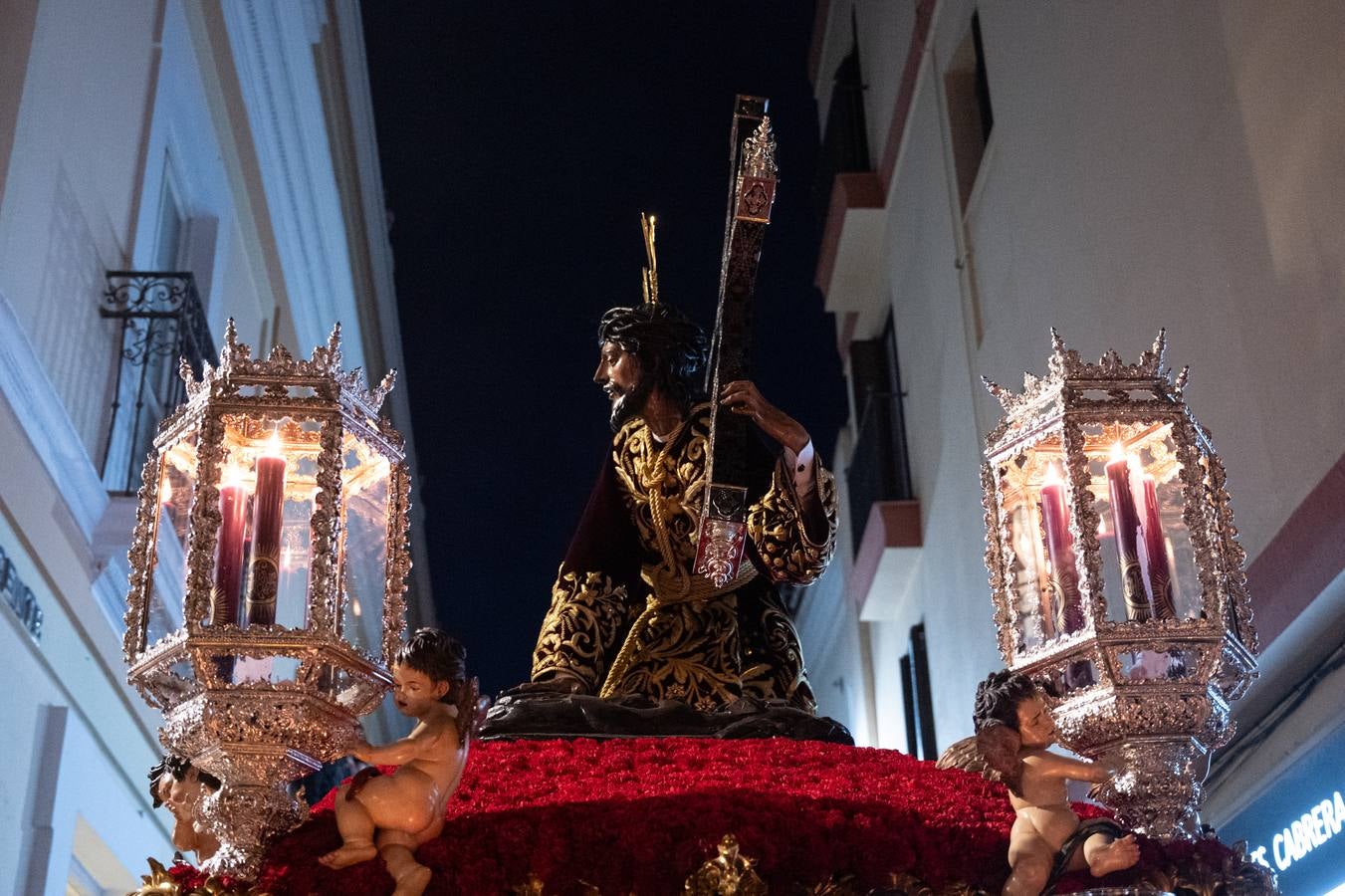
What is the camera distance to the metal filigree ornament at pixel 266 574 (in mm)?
3297

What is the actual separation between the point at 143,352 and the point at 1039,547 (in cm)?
433

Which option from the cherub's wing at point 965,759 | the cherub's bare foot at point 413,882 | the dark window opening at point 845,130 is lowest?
the cherub's bare foot at point 413,882

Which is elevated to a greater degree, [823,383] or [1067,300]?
[823,383]

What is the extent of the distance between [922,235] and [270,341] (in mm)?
3808

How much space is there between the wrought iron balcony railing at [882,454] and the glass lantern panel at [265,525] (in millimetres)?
7214

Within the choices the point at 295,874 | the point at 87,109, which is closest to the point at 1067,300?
the point at 87,109

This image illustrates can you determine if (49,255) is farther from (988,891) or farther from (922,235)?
(922,235)

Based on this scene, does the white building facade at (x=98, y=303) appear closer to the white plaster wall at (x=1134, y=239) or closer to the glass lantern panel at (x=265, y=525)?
the glass lantern panel at (x=265, y=525)

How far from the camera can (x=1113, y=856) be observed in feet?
10.3

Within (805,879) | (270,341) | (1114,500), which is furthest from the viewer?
(270,341)

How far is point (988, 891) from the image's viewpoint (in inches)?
128

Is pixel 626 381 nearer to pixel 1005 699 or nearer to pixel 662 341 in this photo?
pixel 662 341

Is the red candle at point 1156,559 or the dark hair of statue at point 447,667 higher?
the red candle at point 1156,559

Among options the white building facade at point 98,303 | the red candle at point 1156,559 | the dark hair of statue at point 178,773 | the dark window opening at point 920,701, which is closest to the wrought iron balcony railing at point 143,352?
the white building facade at point 98,303
